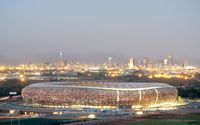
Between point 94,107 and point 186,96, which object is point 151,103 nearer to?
point 94,107

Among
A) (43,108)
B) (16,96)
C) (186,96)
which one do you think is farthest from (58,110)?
(186,96)

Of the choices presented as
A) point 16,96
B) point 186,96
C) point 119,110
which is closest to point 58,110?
point 119,110

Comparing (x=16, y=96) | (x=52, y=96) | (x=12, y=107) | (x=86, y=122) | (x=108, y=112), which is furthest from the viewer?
(x=16, y=96)

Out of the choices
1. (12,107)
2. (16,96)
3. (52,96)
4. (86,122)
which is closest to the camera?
(86,122)

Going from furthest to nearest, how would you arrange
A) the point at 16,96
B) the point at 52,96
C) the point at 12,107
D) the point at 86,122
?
1. the point at 16,96
2. the point at 52,96
3. the point at 12,107
4. the point at 86,122

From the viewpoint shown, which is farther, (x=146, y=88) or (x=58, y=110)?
(x=146, y=88)

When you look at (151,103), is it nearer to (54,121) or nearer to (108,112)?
(108,112)
